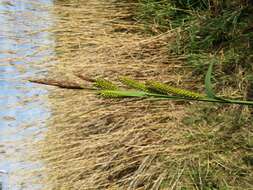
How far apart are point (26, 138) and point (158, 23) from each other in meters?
0.89

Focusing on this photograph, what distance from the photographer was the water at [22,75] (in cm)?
210

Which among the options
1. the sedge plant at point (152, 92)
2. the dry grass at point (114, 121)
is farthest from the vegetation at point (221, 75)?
the sedge plant at point (152, 92)

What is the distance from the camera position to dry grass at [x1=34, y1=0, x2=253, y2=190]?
6.32ft

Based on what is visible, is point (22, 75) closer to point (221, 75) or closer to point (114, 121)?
point (114, 121)

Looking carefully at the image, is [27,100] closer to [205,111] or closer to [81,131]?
[81,131]

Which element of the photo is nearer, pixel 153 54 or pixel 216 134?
pixel 216 134

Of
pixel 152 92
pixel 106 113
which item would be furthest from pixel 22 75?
pixel 152 92

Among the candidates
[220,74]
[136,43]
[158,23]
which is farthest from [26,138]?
[220,74]

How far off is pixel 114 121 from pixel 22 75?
0.51 meters

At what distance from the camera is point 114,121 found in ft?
6.72

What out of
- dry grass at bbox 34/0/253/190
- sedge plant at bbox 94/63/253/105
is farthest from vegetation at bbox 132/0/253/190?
sedge plant at bbox 94/63/253/105

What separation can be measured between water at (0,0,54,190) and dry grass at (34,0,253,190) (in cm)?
6

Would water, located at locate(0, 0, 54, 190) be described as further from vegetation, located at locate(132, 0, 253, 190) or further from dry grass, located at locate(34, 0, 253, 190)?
vegetation, located at locate(132, 0, 253, 190)

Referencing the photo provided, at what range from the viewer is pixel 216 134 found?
6.04ft
